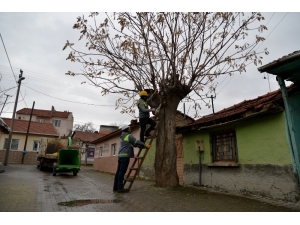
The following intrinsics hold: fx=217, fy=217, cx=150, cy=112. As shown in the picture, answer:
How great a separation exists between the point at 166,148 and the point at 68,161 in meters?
8.72

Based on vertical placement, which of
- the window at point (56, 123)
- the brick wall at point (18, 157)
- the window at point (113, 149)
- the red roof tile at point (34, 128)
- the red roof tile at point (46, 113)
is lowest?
the brick wall at point (18, 157)

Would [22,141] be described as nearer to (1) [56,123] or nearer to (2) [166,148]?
(1) [56,123]

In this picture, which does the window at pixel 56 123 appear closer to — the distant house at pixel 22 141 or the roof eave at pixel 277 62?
the distant house at pixel 22 141

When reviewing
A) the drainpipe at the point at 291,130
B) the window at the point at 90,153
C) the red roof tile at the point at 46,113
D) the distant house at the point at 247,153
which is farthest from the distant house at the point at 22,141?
the drainpipe at the point at 291,130

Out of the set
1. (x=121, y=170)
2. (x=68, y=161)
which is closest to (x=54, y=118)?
(x=68, y=161)

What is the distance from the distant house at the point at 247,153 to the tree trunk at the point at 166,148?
127 cm

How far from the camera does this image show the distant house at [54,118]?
47.0 meters

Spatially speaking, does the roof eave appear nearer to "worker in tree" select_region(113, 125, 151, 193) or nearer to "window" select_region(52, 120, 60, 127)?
"worker in tree" select_region(113, 125, 151, 193)

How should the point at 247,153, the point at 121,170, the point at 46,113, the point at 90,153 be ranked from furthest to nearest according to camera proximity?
the point at 46,113 < the point at 90,153 < the point at 121,170 < the point at 247,153

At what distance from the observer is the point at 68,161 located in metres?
14.0

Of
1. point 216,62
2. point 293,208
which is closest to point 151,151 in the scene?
point 216,62

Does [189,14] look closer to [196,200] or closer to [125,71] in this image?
[125,71]

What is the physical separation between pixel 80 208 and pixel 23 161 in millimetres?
26715

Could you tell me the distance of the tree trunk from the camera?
774cm
